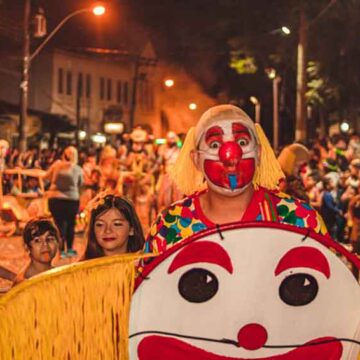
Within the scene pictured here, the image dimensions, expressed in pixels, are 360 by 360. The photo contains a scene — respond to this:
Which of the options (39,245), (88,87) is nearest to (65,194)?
(39,245)

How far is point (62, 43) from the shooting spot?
58.6 meters

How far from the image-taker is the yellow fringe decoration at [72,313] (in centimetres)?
309

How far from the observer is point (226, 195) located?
4113mm

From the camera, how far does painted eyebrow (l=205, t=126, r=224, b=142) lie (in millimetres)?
4176

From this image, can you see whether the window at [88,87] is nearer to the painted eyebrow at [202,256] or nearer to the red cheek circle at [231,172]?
the red cheek circle at [231,172]

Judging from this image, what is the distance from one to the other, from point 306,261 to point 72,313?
2.51 feet

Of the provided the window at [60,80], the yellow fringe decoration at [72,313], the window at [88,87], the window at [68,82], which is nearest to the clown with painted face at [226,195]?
the yellow fringe decoration at [72,313]

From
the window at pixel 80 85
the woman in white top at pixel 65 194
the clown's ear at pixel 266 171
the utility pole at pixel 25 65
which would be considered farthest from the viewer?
the window at pixel 80 85

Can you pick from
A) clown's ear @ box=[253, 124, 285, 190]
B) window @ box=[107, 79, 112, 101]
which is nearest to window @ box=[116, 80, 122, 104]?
window @ box=[107, 79, 112, 101]

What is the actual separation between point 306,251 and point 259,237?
166 millimetres

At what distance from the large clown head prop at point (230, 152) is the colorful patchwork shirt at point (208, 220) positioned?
102mm

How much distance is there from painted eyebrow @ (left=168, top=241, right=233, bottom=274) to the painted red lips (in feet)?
0.78

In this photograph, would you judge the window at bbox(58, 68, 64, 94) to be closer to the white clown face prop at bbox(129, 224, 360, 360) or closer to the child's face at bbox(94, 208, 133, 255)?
the child's face at bbox(94, 208, 133, 255)

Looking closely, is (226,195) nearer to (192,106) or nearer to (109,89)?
(192,106)
